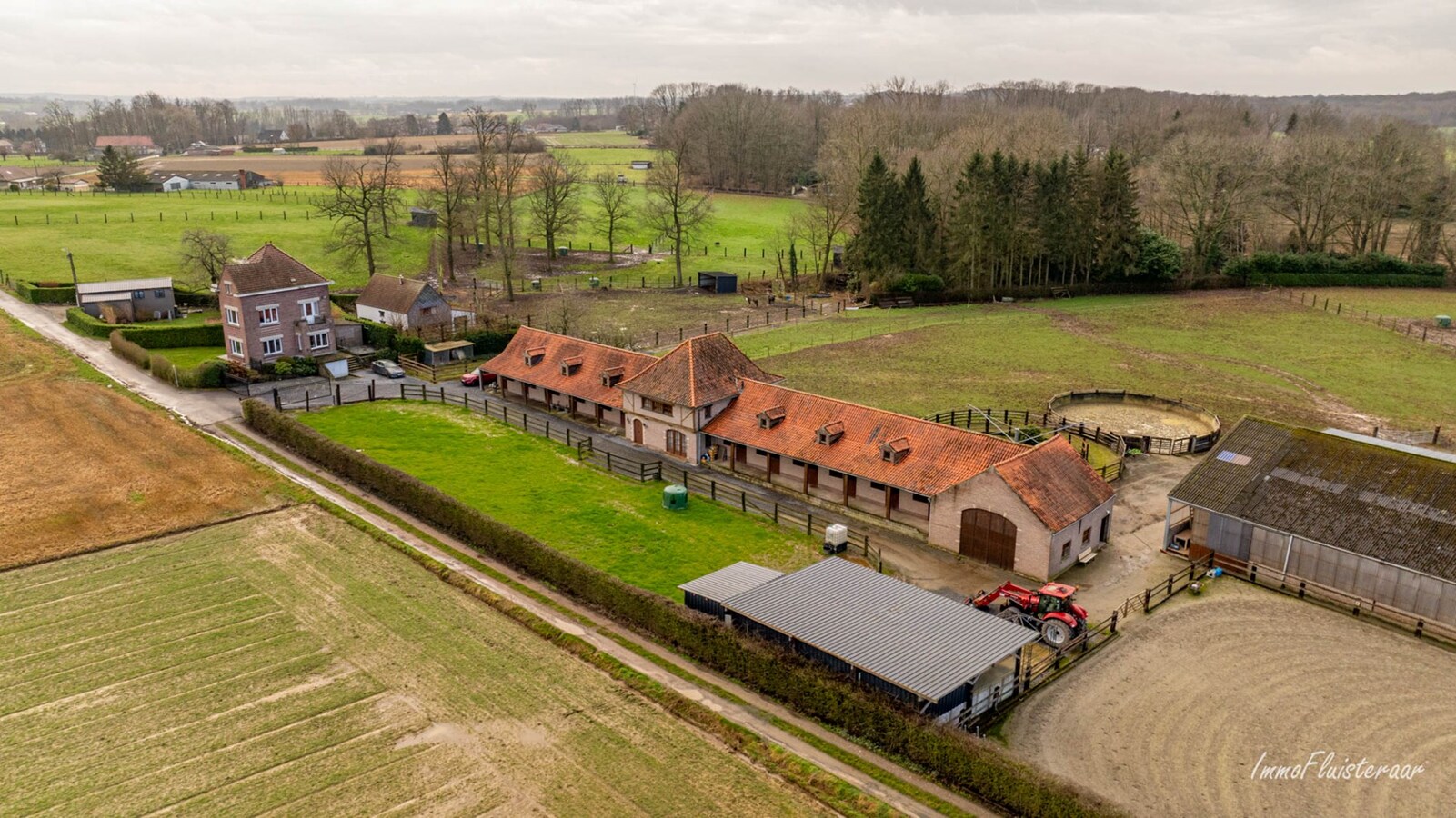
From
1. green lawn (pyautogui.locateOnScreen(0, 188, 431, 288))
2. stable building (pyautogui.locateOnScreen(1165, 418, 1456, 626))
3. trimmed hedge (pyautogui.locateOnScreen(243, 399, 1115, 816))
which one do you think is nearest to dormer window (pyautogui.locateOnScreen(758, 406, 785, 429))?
trimmed hedge (pyautogui.locateOnScreen(243, 399, 1115, 816))

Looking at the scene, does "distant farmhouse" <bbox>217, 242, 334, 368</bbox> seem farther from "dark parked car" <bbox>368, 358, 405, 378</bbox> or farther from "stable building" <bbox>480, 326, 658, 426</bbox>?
"stable building" <bbox>480, 326, 658, 426</bbox>

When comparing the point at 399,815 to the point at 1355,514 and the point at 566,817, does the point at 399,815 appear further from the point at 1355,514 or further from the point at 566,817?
the point at 1355,514

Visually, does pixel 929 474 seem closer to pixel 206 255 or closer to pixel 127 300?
pixel 127 300

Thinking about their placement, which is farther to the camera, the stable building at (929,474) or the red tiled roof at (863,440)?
the red tiled roof at (863,440)

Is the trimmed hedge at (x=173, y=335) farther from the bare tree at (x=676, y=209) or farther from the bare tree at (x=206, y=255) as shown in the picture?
the bare tree at (x=676, y=209)

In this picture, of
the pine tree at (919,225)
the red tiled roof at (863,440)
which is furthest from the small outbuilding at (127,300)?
the pine tree at (919,225)
